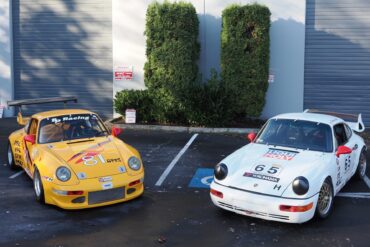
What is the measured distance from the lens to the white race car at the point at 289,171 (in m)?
6.86

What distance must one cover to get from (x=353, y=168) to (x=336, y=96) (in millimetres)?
7668

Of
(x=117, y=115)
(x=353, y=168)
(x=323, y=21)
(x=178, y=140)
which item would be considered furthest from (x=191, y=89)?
(x=353, y=168)

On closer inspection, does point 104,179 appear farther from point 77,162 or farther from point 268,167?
point 268,167

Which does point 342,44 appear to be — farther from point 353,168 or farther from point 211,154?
point 353,168

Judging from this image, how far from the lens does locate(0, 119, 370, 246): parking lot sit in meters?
6.54

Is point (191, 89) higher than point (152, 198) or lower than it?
higher

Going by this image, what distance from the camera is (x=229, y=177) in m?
7.38

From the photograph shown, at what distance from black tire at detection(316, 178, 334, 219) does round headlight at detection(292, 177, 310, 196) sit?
39 cm

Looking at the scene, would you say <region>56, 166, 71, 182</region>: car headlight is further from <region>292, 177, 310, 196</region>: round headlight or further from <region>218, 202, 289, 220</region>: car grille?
<region>292, 177, 310, 196</region>: round headlight

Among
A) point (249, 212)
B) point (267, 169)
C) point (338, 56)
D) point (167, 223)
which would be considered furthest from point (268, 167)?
point (338, 56)

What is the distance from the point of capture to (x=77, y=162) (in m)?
7.93

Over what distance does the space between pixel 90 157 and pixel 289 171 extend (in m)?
3.16

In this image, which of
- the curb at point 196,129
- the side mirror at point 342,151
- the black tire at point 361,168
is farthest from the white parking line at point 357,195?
the curb at point 196,129

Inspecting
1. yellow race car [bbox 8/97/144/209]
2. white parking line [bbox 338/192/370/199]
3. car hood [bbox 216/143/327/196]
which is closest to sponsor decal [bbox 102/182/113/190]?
yellow race car [bbox 8/97/144/209]
